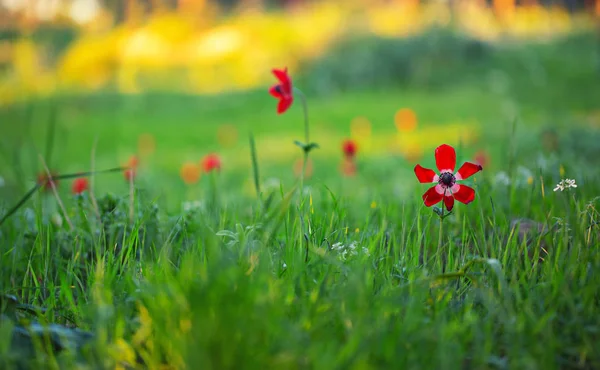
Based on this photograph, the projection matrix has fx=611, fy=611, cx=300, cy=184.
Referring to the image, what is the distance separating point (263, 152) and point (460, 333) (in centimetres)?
444

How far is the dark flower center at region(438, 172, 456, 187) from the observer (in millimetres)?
1343

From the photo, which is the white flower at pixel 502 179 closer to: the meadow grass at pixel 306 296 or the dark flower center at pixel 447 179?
the meadow grass at pixel 306 296

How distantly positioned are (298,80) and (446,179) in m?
7.26

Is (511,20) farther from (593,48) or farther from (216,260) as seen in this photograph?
(216,260)

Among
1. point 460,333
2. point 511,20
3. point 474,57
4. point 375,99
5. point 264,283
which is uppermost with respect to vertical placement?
point 511,20

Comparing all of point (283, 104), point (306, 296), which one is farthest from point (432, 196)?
point (283, 104)

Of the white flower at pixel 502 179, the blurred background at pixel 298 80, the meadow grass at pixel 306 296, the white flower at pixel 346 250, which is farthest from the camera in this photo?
the blurred background at pixel 298 80

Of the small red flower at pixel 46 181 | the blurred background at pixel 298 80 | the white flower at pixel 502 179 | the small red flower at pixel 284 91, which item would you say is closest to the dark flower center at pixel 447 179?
the small red flower at pixel 284 91

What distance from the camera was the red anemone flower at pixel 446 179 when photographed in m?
1.33

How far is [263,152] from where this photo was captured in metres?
5.45

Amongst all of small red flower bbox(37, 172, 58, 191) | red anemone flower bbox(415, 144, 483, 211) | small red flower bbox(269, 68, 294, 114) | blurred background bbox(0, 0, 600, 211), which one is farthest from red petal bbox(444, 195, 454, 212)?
blurred background bbox(0, 0, 600, 211)

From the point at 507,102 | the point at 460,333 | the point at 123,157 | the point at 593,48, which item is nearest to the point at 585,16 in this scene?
the point at 593,48

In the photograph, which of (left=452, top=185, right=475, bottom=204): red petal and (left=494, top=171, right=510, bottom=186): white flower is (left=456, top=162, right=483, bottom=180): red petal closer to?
(left=452, top=185, right=475, bottom=204): red petal

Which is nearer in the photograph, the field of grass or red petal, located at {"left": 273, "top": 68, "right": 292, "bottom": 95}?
the field of grass
